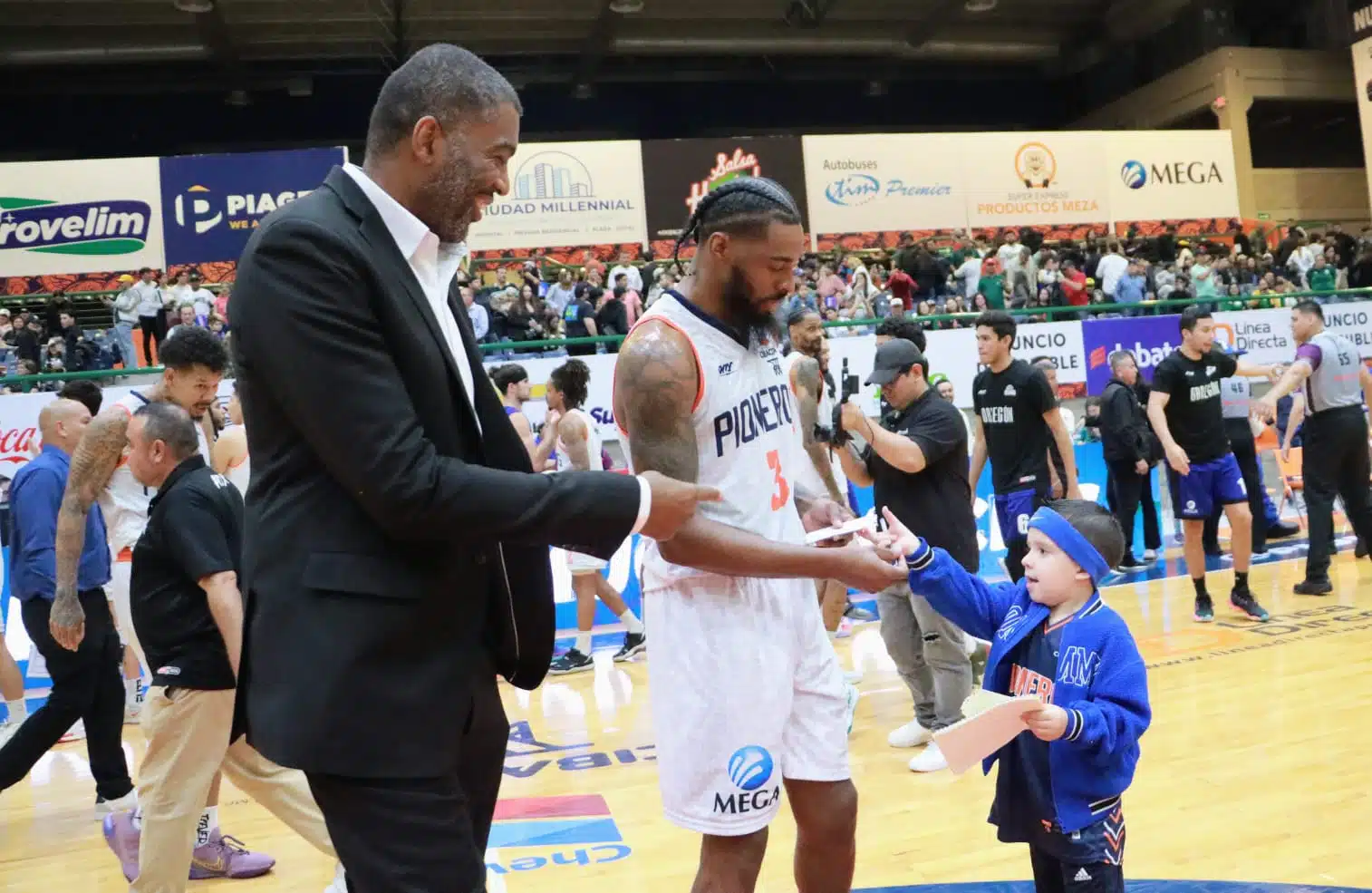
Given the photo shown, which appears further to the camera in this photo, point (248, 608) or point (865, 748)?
point (865, 748)

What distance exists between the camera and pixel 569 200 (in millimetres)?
21594

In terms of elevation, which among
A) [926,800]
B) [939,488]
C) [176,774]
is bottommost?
[926,800]

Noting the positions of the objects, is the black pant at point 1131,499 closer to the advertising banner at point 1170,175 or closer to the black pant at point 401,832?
the black pant at point 401,832

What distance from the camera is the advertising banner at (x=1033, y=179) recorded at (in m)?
23.9

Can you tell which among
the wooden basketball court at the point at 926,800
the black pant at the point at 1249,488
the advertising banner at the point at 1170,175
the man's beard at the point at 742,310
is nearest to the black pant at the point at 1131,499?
the black pant at the point at 1249,488

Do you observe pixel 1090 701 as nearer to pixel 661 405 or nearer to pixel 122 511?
pixel 661 405

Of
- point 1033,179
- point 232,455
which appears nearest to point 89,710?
point 232,455

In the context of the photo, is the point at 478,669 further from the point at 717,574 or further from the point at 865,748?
the point at 865,748

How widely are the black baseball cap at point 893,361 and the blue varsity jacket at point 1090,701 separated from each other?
2576 mm

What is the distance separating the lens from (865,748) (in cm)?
588

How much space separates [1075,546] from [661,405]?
121 cm

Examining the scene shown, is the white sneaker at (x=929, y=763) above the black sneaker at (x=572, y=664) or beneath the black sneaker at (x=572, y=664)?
beneath

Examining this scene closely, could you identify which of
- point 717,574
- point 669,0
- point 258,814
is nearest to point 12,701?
point 258,814

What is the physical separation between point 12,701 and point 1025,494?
5.77 m
